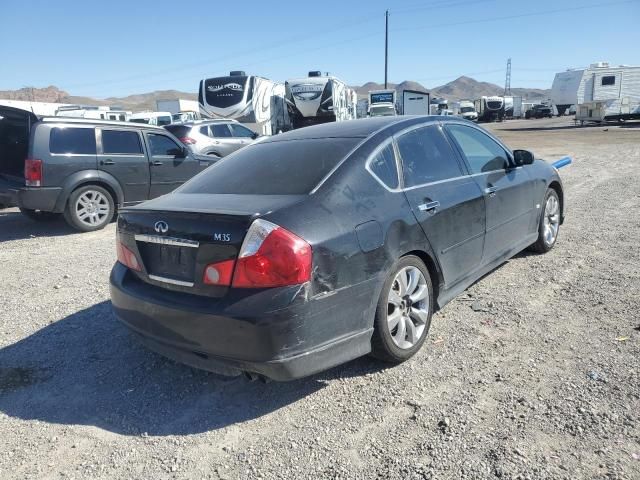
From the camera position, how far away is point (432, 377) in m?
3.22

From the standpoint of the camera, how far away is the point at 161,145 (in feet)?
29.4

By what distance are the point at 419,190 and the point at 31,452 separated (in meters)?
2.86

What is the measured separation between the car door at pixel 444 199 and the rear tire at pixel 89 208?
5909mm

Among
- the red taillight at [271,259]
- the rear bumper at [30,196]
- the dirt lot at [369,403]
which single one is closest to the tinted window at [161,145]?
the rear bumper at [30,196]

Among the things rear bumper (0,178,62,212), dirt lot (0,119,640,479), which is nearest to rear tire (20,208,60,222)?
rear bumper (0,178,62,212)

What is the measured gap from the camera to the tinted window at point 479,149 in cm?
439

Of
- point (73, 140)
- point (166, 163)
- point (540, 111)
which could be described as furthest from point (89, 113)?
point (540, 111)

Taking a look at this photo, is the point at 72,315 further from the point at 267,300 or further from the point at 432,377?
the point at 432,377

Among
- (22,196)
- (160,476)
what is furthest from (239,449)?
(22,196)

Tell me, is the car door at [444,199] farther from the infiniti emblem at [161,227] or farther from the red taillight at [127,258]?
the red taillight at [127,258]

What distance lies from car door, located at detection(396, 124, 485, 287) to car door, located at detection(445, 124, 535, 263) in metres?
0.17

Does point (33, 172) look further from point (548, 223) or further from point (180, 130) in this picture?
point (548, 223)

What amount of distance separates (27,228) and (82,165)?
1.68m

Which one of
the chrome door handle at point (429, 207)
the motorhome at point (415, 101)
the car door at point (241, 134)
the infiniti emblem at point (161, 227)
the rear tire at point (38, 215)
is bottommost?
the rear tire at point (38, 215)
